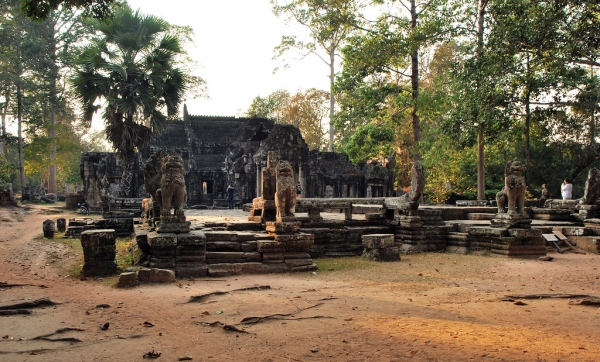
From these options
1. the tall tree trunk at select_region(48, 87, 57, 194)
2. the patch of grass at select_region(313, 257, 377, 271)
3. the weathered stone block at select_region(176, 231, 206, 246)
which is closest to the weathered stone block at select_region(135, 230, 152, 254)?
the weathered stone block at select_region(176, 231, 206, 246)

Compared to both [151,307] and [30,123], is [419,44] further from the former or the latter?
[30,123]

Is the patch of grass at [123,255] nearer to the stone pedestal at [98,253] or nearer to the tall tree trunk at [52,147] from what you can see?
the stone pedestal at [98,253]

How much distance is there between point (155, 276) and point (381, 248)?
4736 millimetres

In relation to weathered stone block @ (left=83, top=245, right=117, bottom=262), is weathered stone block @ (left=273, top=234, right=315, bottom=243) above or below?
above

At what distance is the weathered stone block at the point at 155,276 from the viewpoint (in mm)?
7328

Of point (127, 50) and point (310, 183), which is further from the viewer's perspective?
point (310, 183)

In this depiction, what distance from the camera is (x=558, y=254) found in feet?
36.6

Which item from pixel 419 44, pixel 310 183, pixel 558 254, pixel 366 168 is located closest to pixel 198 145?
pixel 310 183

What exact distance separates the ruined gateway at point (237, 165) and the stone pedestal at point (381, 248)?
43.5 feet

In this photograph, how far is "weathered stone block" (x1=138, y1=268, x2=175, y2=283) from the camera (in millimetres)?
7328

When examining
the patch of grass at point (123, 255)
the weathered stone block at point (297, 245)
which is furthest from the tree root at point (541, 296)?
the patch of grass at point (123, 255)

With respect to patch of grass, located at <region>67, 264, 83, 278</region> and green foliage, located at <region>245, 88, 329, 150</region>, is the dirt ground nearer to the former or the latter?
patch of grass, located at <region>67, 264, 83, 278</region>

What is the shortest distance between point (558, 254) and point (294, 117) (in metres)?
30.3

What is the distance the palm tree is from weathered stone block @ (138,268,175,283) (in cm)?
1303
